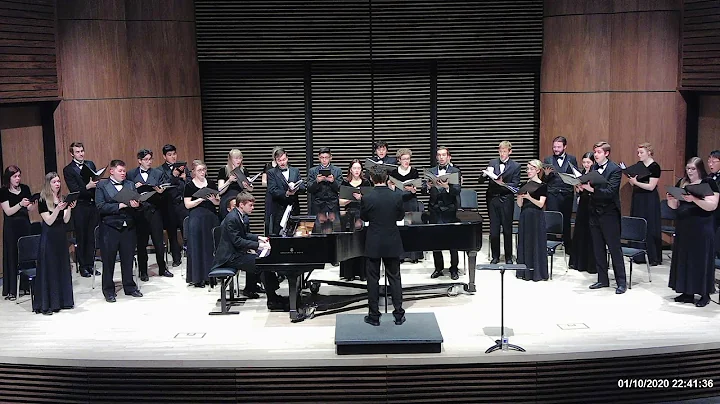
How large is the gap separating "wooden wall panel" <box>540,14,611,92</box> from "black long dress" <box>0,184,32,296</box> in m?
6.93

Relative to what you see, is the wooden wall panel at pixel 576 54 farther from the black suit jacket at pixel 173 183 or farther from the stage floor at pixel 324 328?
the black suit jacket at pixel 173 183

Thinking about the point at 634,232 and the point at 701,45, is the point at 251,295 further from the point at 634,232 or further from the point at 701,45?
the point at 701,45

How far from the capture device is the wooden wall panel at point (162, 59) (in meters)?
11.1

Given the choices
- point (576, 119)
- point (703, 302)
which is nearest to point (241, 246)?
point (703, 302)

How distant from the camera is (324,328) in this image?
7.73 meters

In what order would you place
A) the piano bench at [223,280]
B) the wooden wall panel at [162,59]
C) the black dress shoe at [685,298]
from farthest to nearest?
the wooden wall panel at [162,59]
the black dress shoe at [685,298]
the piano bench at [223,280]

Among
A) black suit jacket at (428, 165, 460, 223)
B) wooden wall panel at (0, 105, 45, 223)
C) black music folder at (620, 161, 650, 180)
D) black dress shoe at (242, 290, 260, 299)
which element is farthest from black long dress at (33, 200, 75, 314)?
black music folder at (620, 161, 650, 180)

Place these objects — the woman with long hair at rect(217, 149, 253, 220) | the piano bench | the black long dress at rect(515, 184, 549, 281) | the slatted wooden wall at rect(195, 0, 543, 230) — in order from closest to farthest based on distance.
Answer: the piano bench < the black long dress at rect(515, 184, 549, 281) < the woman with long hair at rect(217, 149, 253, 220) < the slatted wooden wall at rect(195, 0, 543, 230)

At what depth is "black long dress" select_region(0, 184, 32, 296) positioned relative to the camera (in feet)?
29.1

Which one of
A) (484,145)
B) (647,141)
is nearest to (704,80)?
(647,141)

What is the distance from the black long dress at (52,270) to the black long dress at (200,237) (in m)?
1.36

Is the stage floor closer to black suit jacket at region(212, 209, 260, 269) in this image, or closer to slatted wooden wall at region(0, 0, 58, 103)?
black suit jacket at region(212, 209, 260, 269)

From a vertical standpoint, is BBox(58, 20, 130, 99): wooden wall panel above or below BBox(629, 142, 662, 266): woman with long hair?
above

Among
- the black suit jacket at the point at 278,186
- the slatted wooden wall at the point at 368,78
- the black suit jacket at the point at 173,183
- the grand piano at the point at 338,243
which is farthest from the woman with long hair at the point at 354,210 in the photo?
the slatted wooden wall at the point at 368,78
